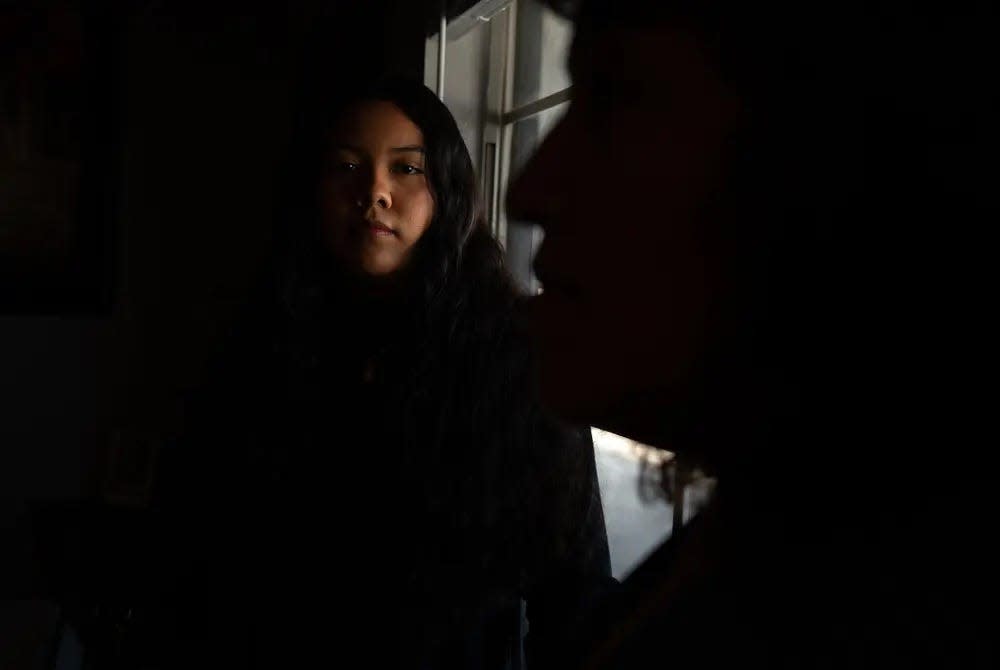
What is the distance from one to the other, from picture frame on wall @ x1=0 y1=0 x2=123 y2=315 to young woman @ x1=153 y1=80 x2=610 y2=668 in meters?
1.11

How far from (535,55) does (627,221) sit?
1.37 meters

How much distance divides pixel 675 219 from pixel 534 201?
10 cm

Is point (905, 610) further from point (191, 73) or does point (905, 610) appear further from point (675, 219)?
point (191, 73)

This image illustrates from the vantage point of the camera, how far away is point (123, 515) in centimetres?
190

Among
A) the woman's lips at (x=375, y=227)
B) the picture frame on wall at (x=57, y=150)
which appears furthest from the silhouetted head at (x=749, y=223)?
the picture frame on wall at (x=57, y=150)

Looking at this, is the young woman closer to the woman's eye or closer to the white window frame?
the woman's eye

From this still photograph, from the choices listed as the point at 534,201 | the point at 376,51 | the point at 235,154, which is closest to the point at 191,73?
the point at 235,154

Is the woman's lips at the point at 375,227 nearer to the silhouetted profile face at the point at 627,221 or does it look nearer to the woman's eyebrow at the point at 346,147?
the woman's eyebrow at the point at 346,147

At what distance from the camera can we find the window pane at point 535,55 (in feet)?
5.18

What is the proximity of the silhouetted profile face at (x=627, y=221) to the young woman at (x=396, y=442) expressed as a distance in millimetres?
537

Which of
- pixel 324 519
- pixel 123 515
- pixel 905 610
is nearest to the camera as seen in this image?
pixel 905 610

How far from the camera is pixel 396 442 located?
955 mm

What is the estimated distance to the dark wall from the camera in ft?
6.67

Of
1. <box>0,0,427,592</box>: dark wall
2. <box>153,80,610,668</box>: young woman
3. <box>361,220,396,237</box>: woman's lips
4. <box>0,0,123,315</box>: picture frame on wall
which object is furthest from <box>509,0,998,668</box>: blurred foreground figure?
<box>0,0,123,315</box>: picture frame on wall
